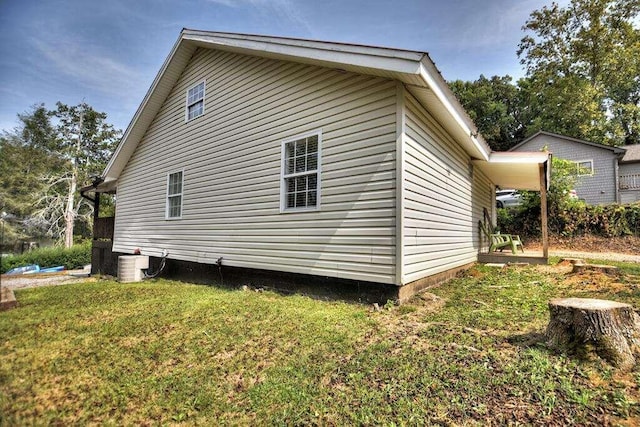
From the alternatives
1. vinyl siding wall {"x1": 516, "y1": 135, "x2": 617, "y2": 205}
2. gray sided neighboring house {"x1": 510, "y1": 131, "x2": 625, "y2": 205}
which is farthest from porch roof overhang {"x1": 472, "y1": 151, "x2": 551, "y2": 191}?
vinyl siding wall {"x1": 516, "y1": 135, "x2": 617, "y2": 205}

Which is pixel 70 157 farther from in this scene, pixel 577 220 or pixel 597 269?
pixel 577 220

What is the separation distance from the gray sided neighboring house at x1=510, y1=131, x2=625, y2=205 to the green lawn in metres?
16.9

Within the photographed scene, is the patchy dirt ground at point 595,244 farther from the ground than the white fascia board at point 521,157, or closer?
closer

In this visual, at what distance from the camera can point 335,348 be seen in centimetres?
315

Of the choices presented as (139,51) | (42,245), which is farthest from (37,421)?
(139,51)

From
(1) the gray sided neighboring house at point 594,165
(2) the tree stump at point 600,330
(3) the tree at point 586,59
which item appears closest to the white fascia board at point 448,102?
(2) the tree stump at point 600,330

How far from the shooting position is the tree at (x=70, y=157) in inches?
52.2

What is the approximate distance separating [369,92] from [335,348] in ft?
12.1

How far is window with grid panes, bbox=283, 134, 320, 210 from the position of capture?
5.46m

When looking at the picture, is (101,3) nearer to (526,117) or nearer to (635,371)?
(635,371)

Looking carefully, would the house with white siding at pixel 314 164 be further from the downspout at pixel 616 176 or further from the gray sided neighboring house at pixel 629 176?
the gray sided neighboring house at pixel 629 176

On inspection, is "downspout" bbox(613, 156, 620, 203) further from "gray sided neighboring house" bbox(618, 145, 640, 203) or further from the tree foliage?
the tree foliage

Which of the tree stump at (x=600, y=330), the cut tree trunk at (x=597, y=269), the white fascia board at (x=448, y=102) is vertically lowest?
the tree stump at (x=600, y=330)

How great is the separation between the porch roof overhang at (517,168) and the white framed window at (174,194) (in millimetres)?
7916
